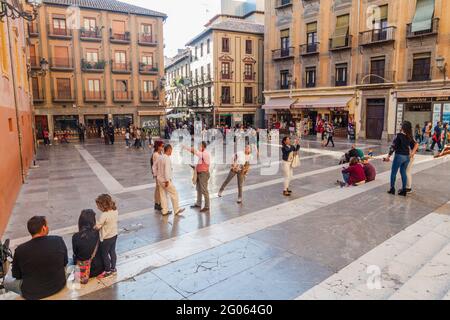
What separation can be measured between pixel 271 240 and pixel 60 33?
32.0 metres

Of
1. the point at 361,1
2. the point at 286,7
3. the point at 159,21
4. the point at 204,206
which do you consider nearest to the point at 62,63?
the point at 159,21

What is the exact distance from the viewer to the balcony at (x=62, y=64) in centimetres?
2995

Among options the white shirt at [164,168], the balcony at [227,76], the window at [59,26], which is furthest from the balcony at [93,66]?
the white shirt at [164,168]

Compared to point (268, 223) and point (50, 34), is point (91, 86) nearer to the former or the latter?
point (50, 34)

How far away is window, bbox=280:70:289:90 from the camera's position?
31.3m

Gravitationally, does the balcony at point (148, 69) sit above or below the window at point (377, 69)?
above

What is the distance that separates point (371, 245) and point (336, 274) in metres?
1.29

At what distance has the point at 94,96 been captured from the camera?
104 ft

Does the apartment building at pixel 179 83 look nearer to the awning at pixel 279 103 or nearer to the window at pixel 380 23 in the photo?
the awning at pixel 279 103

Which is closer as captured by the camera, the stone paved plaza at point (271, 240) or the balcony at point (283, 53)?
the stone paved plaza at point (271, 240)

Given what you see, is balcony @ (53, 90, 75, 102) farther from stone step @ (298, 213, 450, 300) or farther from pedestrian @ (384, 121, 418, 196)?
stone step @ (298, 213, 450, 300)

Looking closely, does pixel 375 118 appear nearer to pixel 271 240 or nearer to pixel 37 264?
pixel 271 240

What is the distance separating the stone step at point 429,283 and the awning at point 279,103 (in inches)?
1049

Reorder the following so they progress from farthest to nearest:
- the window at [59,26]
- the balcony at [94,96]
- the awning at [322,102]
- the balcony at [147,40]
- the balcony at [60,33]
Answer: the balcony at [147,40] < the balcony at [94,96] < the window at [59,26] < the balcony at [60,33] < the awning at [322,102]
